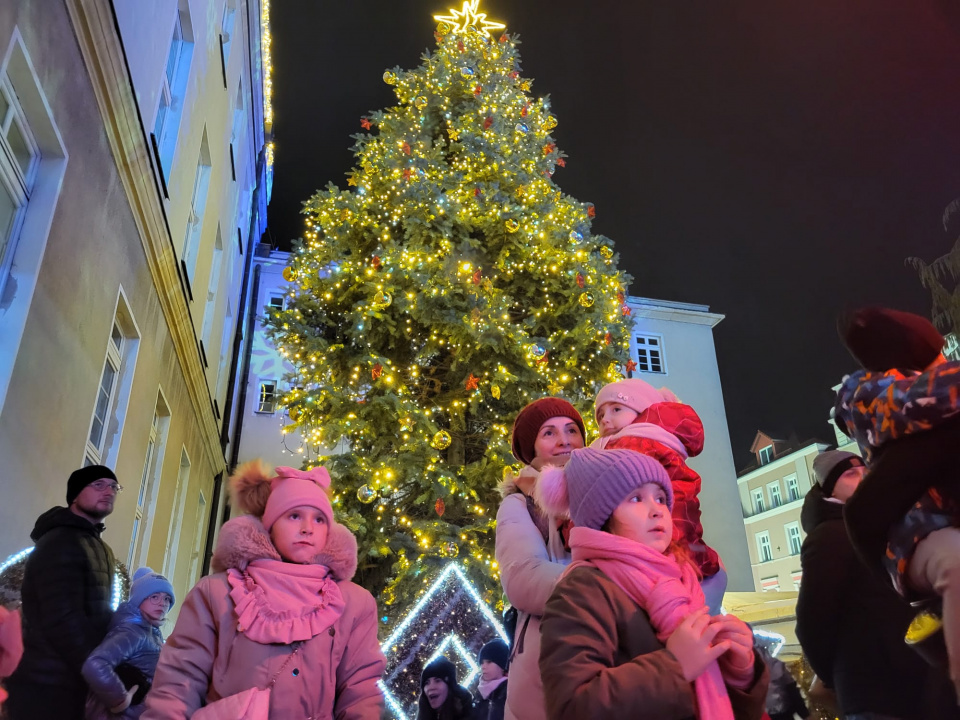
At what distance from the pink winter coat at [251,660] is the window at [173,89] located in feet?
20.3

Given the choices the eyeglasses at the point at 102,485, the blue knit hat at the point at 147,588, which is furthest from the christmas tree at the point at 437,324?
the eyeglasses at the point at 102,485

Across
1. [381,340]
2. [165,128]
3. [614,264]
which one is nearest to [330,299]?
[381,340]

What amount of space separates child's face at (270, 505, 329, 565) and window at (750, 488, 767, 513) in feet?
128

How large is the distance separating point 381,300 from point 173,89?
369 centimetres

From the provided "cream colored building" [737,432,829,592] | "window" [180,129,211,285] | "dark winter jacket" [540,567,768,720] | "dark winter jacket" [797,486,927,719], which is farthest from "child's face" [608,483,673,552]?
"cream colored building" [737,432,829,592]

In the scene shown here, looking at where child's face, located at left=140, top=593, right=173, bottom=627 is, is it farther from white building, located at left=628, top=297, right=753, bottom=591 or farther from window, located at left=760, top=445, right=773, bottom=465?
window, located at left=760, top=445, right=773, bottom=465

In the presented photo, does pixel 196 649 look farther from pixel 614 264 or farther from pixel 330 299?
pixel 614 264

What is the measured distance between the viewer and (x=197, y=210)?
33.2 feet

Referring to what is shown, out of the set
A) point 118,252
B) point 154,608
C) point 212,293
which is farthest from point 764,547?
point 154,608

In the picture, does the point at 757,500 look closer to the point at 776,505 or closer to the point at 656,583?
the point at 776,505

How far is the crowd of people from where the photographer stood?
1.63 meters

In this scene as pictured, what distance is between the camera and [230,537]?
262 centimetres

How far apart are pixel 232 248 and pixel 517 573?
12.8 meters

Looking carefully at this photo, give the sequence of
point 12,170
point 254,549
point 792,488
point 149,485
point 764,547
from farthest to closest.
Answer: point 764,547 < point 792,488 < point 149,485 < point 12,170 < point 254,549
